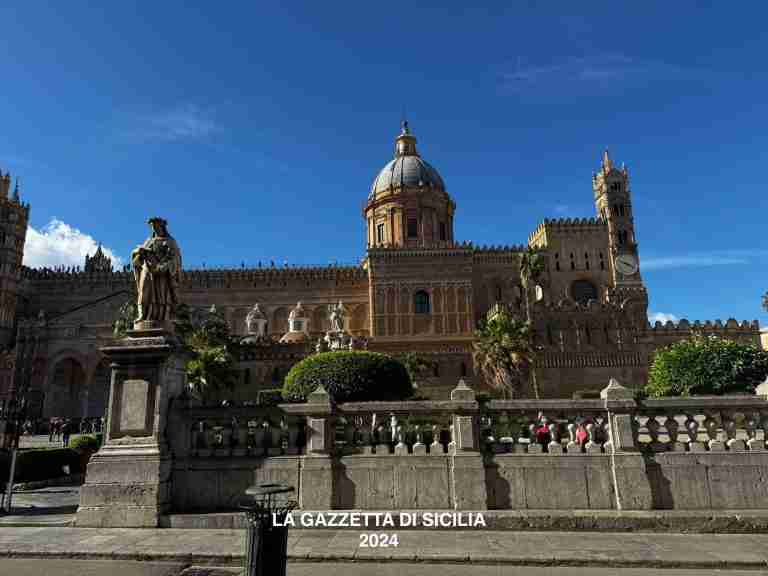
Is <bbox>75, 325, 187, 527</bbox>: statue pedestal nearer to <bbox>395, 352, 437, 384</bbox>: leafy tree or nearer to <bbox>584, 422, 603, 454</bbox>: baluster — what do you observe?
<bbox>584, 422, 603, 454</bbox>: baluster

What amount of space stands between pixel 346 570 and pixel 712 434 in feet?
18.8

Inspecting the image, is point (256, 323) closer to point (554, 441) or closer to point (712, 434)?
point (554, 441)

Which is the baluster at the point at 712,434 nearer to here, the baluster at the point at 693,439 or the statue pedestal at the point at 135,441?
the baluster at the point at 693,439

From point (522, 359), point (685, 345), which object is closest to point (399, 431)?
point (685, 345)

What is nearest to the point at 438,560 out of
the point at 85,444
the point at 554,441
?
the point at 554,441

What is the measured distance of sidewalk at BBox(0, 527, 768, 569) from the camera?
6270mm

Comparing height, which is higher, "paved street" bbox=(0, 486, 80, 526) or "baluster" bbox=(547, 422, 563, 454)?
"baluster" bbox=(547, 422, 563, 454)

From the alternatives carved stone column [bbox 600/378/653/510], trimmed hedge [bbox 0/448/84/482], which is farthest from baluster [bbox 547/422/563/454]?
trimmed hedge [bbox 0/448/84/482]

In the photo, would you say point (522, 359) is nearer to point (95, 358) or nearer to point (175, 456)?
point (175, 456)

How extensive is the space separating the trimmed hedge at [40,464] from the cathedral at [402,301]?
2376 cm

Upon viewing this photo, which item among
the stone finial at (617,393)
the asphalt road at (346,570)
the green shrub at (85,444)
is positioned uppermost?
the stone finial at (617,393)

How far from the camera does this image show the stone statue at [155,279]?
883cm

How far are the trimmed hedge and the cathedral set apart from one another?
2376cm

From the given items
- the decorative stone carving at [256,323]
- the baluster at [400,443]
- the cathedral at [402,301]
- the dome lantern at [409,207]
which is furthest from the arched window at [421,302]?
the baluster at [400,443]
